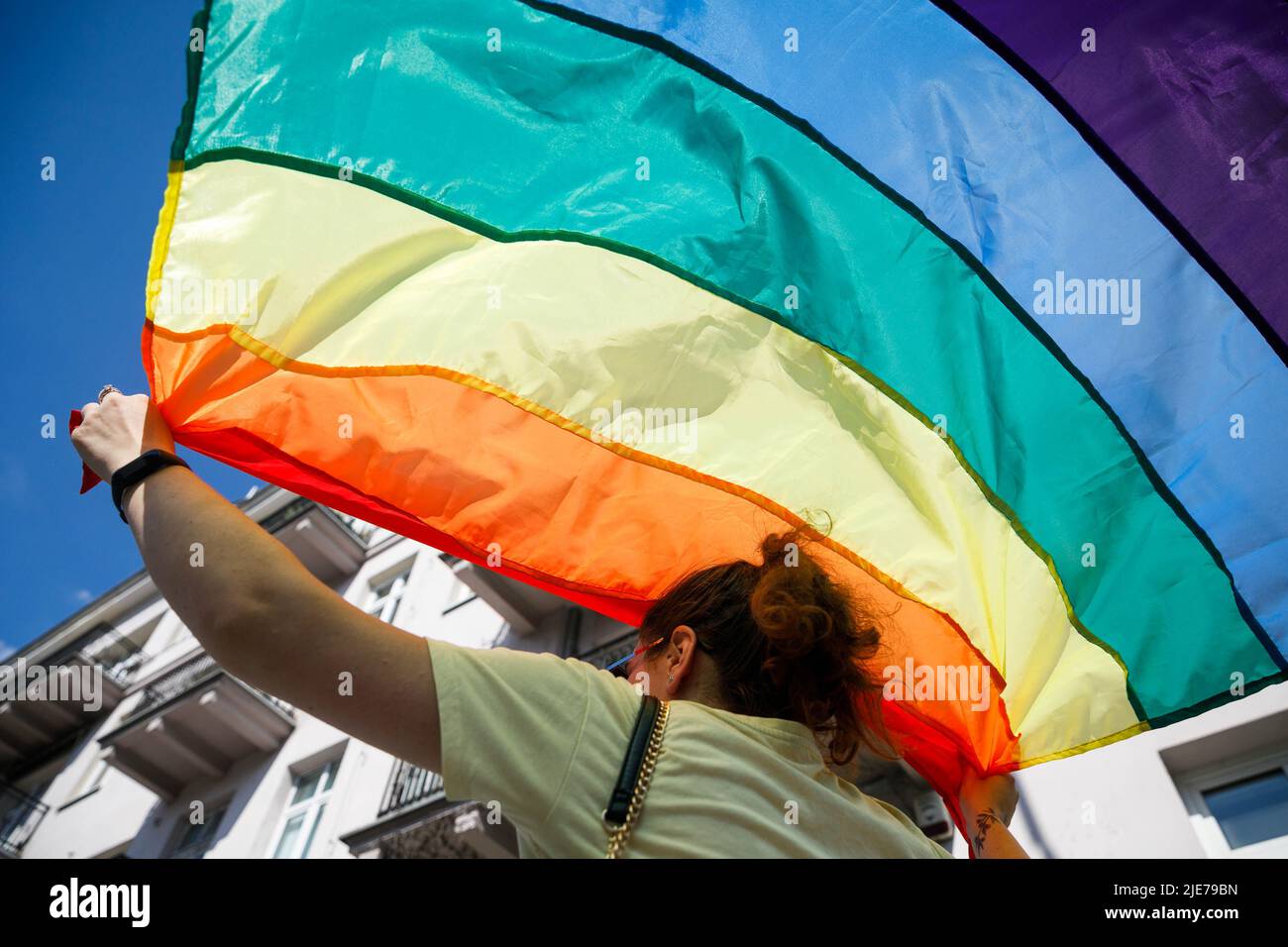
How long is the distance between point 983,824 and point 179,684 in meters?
16.8

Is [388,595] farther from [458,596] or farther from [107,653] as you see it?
[107,653]

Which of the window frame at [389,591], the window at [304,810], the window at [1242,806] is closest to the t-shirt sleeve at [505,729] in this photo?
the window at [1242,806]

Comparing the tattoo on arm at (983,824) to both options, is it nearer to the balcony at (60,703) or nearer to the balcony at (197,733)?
the balcony at (197,733)

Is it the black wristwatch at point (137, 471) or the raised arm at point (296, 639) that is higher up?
the black wristwatch at point (137, 471)

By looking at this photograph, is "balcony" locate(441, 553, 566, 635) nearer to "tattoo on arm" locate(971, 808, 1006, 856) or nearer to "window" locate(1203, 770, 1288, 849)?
"window" locate(1203, 770, 1288, 849)

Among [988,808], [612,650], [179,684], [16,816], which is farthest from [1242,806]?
[16,816]

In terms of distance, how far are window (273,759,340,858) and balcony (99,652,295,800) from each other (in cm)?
114

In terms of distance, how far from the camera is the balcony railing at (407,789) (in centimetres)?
1096

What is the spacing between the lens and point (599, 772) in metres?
1.55

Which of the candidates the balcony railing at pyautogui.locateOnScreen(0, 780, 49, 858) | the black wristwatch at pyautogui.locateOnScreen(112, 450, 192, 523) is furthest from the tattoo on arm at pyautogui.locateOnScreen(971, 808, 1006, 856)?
the balcony railing at pyautogui.locateOnScreen(0, 780, 49, 858)

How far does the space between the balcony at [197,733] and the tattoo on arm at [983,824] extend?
13.4m

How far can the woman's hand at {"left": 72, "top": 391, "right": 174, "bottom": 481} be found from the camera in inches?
75.2

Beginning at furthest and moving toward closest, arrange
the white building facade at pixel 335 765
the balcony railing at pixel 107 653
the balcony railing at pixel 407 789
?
the balcony railing at pixel 107 653 < the balcony railing at pixel 407 789 < the white building facade at pixel 335 765
